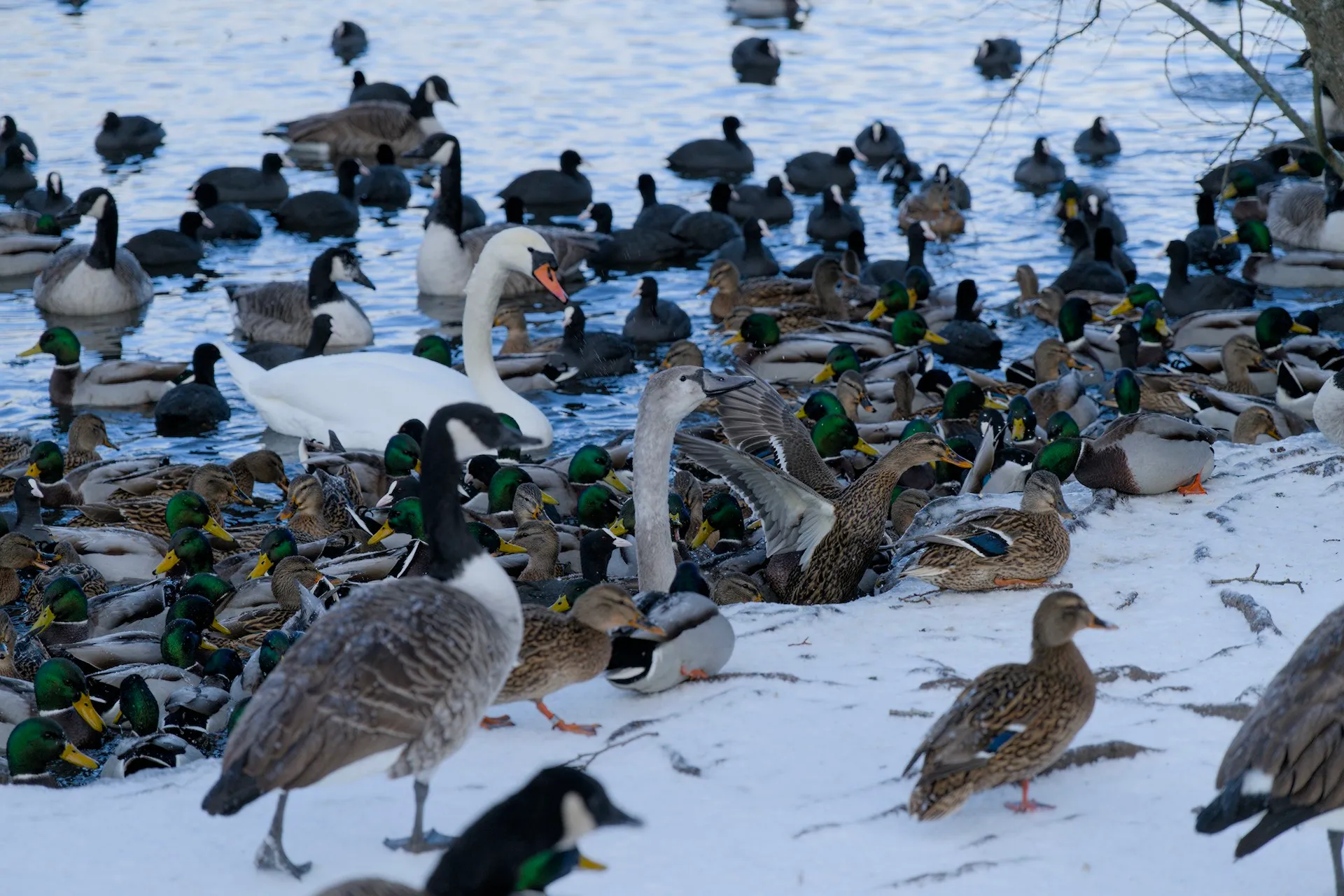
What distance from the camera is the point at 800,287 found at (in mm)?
15445

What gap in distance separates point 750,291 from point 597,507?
611 cm

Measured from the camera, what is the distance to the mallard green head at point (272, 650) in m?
7.39

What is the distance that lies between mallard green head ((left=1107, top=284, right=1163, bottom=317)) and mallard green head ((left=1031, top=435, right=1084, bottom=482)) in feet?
19.9

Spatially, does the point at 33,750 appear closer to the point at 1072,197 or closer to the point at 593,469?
the point at 593,469

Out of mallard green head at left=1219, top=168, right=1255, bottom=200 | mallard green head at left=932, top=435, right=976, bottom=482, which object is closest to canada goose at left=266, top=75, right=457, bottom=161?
mallard green head at left=1219, top=168, right=1255, bottom=200

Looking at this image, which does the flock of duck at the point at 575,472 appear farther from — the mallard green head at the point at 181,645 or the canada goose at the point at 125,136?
the canada goose at the point at 125,136

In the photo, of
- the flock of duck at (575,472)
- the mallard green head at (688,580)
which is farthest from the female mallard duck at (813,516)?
the mallard green head at (688,580)

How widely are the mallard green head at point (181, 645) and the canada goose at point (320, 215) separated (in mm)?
10877

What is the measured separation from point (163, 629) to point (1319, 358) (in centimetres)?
868

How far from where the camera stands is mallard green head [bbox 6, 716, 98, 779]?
6902mm

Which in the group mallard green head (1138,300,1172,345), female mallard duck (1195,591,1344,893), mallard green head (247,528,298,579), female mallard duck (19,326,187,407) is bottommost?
female mallard duck (19,326,187,407)

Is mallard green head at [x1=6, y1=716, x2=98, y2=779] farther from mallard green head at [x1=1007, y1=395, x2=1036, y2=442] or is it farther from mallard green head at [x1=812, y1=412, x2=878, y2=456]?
mallard green head at [x1=1007, y1=395, x2=1036, y2=442]

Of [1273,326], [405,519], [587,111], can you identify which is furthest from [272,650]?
[587,111]

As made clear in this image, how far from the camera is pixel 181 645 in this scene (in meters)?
8.01
